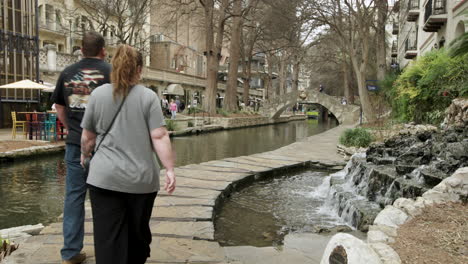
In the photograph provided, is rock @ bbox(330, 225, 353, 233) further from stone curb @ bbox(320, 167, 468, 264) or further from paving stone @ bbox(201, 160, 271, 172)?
paving stone @ bbox(201, 160, 271, 172)

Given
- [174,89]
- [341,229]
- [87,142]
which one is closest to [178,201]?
[341,229]

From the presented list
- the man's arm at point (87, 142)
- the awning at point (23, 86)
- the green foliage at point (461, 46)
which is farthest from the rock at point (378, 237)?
the awning at point (23, 86)

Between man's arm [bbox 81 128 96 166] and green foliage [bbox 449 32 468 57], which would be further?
green foliage [bbox 449 32 468 57]

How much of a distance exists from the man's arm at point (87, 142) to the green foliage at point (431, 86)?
1022cm

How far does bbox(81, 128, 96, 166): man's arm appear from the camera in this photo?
285cm

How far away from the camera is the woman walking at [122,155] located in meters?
2.67

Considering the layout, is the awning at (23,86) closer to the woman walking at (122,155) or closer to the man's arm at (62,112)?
the man's arm at (62,112)

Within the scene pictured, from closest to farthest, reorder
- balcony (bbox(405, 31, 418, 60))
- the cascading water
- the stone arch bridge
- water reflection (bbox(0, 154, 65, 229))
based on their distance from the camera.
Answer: the cascading water → water reflection (bbox(0, 154, 65, 229)) → balcony (bbox(405, 31, 418, 60)) → the stone arch bridge

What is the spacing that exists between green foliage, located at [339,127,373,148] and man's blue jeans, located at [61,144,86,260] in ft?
34.3

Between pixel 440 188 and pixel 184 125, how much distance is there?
1902 cm

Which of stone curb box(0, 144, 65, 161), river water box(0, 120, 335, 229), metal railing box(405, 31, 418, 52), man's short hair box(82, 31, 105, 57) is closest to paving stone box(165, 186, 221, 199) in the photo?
river water box(0, 120, 335, 229)

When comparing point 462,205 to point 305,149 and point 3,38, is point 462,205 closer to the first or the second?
point 305,149

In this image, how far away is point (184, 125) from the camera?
2311 cm

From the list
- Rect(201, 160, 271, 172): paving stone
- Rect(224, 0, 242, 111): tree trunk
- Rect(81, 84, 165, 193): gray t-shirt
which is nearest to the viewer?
Rect(81, 84, 165, 193): gray t-shirt
